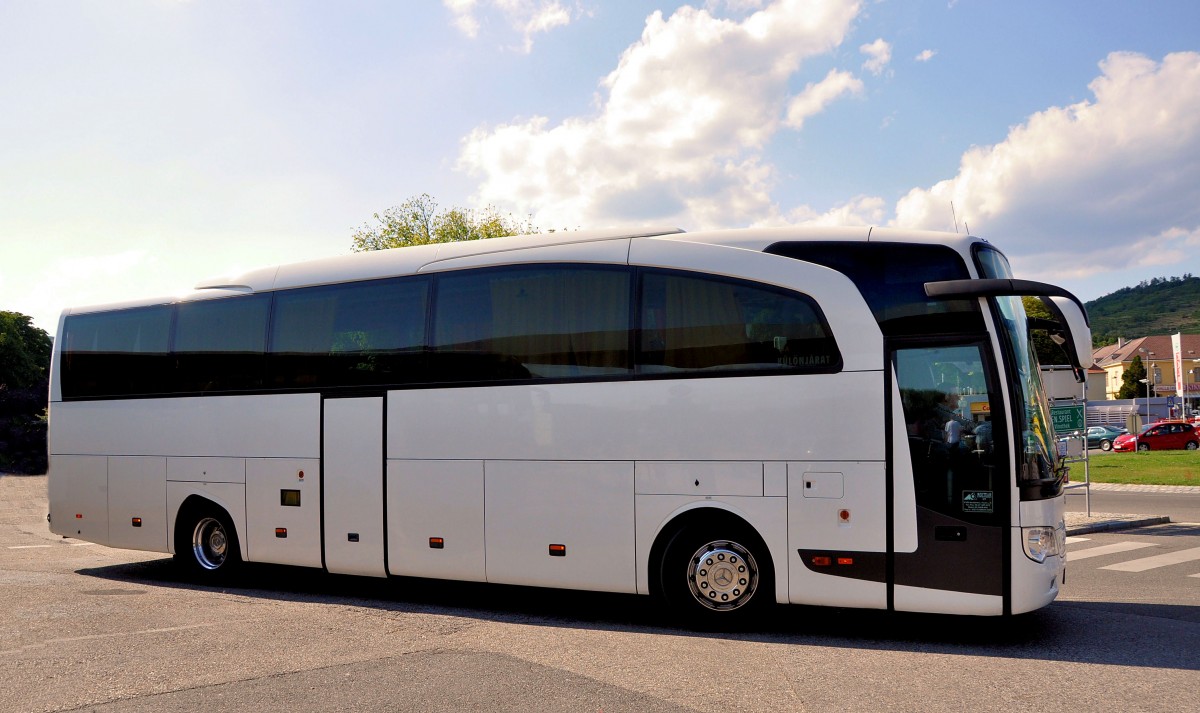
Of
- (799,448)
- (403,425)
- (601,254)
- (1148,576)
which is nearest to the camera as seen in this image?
(799,448)

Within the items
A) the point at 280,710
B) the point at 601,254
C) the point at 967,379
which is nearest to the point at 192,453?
the point at 601,254

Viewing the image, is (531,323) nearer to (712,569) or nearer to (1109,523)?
(712,569)

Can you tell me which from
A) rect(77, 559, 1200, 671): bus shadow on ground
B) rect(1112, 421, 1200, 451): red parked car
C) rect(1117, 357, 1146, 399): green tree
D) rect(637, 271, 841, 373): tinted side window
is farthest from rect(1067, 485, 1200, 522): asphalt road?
rect(1117, 357, 1146, 399): green tree

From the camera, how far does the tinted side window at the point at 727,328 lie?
812cm

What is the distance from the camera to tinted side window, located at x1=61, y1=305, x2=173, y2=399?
1223cm

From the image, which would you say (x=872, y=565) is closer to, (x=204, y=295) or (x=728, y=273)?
(x=728, y=273)

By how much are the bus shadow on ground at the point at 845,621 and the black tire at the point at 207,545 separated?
25cm

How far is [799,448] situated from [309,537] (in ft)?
19.0

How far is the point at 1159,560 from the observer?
509 inches

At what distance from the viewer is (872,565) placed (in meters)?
7.86

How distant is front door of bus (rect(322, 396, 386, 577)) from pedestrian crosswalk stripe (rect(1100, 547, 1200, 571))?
920 cm

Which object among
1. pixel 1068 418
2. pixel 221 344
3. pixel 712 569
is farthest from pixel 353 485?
pixel 1068 418

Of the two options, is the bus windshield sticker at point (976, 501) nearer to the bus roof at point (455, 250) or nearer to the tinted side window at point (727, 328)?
the tinted side window at point (727, 328)

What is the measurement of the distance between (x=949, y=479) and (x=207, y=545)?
900cm
